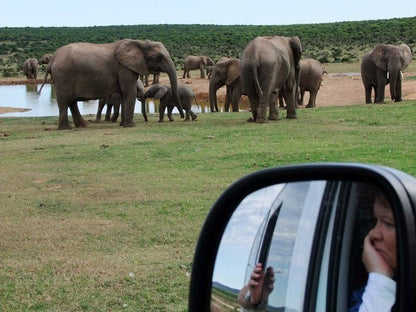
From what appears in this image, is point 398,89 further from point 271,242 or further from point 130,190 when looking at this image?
point 271,242

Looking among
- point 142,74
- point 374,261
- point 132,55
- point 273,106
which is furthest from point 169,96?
point 374,261

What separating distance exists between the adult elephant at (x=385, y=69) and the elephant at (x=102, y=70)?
721 cm

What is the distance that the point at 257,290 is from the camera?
1.83 m

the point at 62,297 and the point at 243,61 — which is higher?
the point at 243,61

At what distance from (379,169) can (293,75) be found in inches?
630

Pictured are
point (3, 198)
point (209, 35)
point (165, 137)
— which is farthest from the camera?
point (209, 35)

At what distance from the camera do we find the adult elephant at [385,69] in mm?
21641

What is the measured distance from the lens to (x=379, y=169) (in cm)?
152

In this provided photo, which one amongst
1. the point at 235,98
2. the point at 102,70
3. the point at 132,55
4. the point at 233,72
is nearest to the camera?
the point at 102,70

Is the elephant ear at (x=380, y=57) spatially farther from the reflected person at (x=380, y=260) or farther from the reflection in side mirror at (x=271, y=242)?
Answer: the reflected person at (x=380, y=260)

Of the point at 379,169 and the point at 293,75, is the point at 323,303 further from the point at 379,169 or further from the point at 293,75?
the point at 293,75

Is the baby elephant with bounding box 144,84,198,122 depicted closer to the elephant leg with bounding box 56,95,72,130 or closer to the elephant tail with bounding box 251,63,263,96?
the elephant leg with bounding box 56,95,72,130

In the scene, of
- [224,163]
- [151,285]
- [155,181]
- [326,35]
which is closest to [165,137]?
[224,163]

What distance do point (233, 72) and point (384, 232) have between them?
20874 mm
